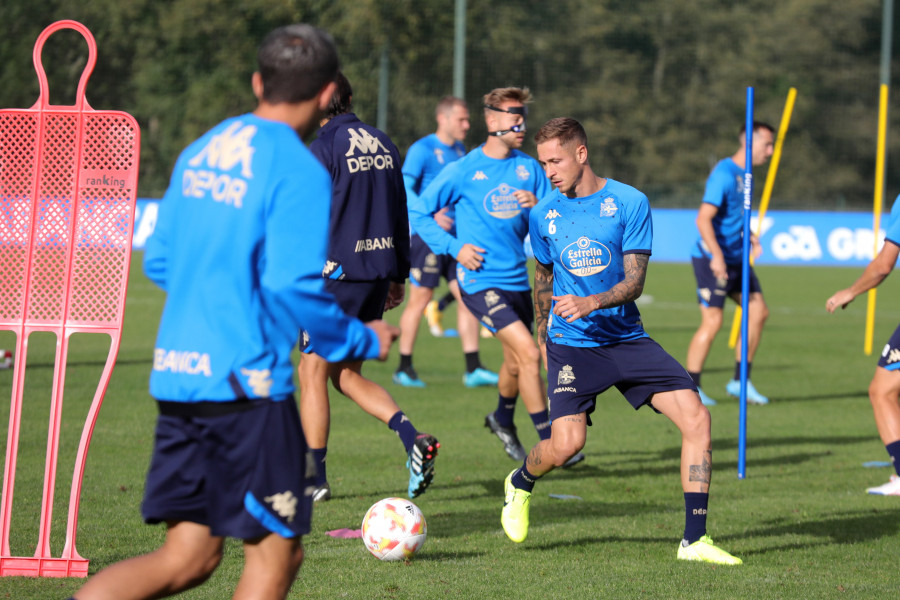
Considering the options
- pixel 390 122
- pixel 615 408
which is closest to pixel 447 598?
pixel 615 408

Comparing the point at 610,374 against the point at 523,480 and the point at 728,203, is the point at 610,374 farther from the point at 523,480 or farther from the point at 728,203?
the point at 728,203

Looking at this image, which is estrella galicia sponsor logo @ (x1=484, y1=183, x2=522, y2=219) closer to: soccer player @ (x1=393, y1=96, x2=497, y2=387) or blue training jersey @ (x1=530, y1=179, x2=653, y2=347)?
blue training jersey @ (x1=530, y1=179, x2=653, y2=347)

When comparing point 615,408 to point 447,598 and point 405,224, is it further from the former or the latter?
point 447,598

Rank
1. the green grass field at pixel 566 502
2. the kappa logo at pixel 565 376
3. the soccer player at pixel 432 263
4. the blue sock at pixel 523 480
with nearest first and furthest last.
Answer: the green grass field at pixel 566 502 → the kappa logo at pixel 565 376 → the blue sock at pixel 523 480 → the soccer player at pixel 432 263

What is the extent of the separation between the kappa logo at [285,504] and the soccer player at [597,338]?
89.2 inches

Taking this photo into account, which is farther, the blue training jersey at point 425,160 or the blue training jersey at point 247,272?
the blue training jersey at point 425,160

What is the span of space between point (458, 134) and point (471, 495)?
4.22m

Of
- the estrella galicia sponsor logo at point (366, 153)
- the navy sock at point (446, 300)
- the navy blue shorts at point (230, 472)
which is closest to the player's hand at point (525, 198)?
the estrella galicia sponsor logo at point (366, 153)

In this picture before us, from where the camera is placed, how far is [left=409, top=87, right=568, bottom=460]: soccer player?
7.18 metres

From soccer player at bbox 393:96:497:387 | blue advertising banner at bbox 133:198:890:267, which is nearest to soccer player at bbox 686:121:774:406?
soccer player at bbox 393:96:497:387

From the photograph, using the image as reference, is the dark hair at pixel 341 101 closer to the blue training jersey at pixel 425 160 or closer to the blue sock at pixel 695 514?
the blue sock at pixel 695 514

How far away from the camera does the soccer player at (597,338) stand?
509 centimetres

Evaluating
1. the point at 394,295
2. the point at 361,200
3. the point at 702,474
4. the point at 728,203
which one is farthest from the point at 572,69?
the point at 702,474

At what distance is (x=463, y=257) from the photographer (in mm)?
6859
